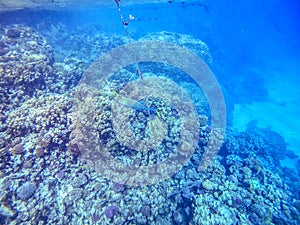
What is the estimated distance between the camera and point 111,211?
4090 mm

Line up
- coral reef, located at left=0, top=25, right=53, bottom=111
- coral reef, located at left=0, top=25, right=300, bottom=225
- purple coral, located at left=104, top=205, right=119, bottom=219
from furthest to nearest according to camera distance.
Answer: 1. coral reef, located at left=0, top=25, right=53, bottom=111
2. coral reef, located at left=0, top=25, right=300, bottom=225
3. purple coral, located at left=104, top=205, right=119, bottom=219

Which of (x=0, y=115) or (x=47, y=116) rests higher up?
(x=47, y=116)

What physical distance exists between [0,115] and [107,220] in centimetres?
457

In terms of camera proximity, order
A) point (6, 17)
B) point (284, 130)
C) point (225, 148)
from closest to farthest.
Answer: point (225, 148) < point (6, 17) < point (284, 130)

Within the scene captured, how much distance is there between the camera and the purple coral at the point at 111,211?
405 centimetres

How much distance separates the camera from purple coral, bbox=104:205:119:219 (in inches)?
159

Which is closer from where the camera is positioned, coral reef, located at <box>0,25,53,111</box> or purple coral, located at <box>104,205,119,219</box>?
purple coral, located at <box>104,205,119,219</box>

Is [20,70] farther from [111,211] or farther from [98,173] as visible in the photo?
[111,211]

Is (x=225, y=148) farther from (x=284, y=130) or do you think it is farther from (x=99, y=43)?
(x=284, y=130)

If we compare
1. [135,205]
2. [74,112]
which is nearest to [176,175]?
[135,205]

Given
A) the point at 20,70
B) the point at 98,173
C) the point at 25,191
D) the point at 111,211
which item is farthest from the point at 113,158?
the point at 20,70

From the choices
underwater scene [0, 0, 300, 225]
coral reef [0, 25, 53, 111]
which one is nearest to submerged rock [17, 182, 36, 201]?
underwater scene [0, 0, 300, 225]

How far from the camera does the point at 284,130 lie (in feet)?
50.7

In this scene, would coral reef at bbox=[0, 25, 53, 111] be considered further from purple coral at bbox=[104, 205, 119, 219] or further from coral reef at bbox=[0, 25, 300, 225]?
purple coral at bbox=[104, 205, 119, 219]
